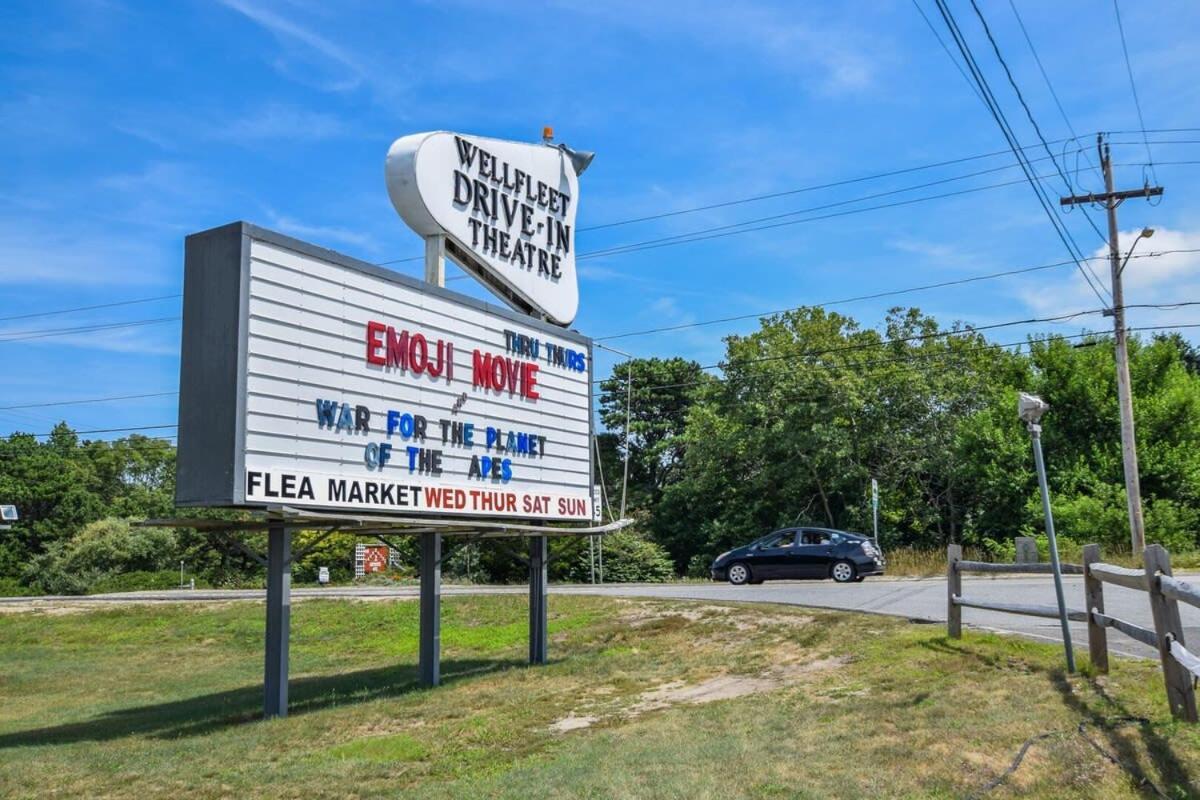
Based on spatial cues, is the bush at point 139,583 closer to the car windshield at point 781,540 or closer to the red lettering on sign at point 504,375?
the car windshield at point 781,540

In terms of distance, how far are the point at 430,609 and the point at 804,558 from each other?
594 inches

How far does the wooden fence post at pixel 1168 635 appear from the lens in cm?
823

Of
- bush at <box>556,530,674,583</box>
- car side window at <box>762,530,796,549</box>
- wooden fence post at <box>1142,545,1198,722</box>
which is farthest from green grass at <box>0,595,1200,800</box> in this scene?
bush at <box>556,530,674,583</box>

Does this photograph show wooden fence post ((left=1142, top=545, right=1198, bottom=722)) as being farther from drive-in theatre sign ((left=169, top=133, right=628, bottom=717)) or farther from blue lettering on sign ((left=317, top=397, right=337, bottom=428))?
blue lettering on sign ((left=317, top=397, right=337, bottom=428))

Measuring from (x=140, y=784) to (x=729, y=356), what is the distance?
47.7 m

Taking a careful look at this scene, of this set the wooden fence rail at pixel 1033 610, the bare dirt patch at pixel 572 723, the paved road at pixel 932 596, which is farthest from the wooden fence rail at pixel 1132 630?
the bare dirt patch at pixel 572 723

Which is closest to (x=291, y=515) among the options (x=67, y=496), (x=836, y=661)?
(x=836, y=661)

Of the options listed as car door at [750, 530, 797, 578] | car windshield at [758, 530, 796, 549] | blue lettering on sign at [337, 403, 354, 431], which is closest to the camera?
blue lettering on sign at [337, 403, 354, 431]

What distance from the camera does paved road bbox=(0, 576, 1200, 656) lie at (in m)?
14.7

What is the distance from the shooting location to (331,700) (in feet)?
47.5

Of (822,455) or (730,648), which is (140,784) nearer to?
(730,648)

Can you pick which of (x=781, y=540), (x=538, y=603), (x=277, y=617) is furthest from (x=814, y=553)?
(x=277, y=617)

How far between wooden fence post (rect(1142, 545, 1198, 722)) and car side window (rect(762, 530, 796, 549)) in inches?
791

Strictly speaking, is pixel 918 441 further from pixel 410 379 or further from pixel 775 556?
pixel 410 379
